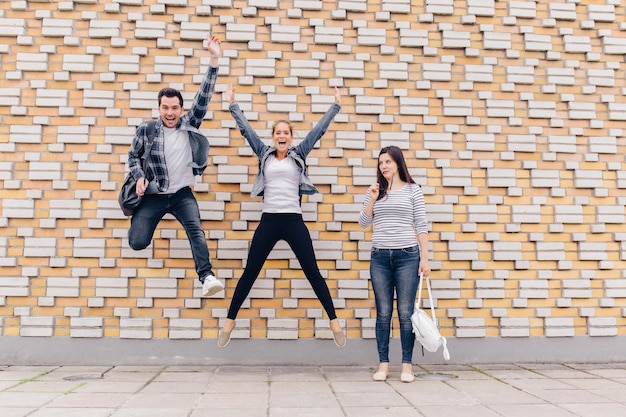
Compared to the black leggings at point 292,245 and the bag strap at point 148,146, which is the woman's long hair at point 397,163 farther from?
the bag strap at point 148,146

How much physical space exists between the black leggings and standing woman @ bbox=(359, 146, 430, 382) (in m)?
0.50

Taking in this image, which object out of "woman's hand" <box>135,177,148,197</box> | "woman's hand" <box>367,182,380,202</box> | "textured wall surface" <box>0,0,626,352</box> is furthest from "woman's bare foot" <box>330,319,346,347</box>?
"woman's hand" <box>135,177,148,197</box>

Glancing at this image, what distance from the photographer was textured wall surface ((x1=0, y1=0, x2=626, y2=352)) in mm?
5055

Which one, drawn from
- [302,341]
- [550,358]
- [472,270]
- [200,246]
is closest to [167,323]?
[200,246]

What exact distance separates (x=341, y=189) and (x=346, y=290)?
3.40 ft

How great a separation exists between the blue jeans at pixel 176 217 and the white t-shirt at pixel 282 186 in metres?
0.66

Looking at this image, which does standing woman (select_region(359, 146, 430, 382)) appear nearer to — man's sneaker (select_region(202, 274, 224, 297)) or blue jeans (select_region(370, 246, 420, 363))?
blue jeans (select_region(370, 246, 420, 363))

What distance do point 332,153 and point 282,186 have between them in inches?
34.3

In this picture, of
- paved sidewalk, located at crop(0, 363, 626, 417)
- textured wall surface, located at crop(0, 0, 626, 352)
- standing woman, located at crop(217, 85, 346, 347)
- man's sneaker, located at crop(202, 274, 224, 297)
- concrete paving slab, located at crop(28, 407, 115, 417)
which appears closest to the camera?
concrete paving slab, located at crop(28, 407, 115, 417)

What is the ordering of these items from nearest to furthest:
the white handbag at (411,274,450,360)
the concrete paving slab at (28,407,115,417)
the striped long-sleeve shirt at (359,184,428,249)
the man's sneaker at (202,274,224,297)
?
the concrete paving slab at (28,407,115,417) < the white handbag at (411,274,450,360) < the man's sneaker at (202,274,224,297) < the striped long-sleeve shirt at (359,184,428,249)

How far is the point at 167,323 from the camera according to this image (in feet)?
16.5

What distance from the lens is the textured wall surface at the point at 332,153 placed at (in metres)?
5.05

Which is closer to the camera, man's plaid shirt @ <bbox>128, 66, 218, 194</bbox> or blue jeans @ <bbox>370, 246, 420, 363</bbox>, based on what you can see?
blue jeans @ <bbox>370, 246, 420, 363</bbox>

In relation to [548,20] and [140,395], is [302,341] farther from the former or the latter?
[548,20]
